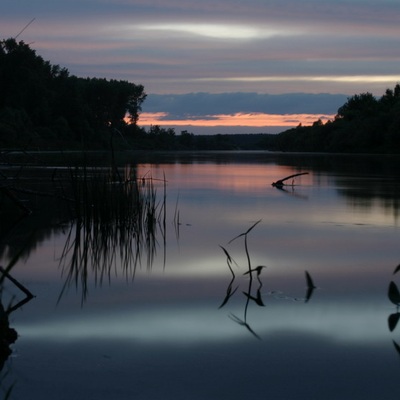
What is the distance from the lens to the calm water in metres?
3.82

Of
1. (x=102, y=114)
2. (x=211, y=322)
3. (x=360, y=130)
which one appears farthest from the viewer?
(x=102, y=114)

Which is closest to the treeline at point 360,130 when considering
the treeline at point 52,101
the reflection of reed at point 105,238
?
the treeline at point 52,101

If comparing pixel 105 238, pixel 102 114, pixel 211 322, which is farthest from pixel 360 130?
pixel 211 322

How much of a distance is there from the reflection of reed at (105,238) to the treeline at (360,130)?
5852cm

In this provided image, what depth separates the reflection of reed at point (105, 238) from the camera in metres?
6.84

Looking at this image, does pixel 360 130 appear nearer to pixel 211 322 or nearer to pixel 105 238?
pixel 105 238

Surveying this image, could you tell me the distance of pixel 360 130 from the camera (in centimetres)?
7425

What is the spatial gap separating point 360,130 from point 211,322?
71213 mm

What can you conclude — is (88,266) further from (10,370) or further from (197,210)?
(197,210)

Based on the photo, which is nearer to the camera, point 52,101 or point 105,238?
point 105,238

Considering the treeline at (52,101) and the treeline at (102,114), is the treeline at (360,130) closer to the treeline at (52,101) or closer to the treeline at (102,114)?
the treeline at (102,114)

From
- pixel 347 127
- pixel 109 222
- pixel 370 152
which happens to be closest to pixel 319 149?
pixel 347 127

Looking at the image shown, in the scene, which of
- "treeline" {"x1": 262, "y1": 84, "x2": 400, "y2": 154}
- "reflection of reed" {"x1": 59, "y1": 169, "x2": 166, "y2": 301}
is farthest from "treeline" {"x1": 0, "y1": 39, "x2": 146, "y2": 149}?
"reflection of reed" {"x1": 59, "y1": 169, "x2": 166, "y2": 301}

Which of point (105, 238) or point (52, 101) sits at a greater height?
point (52, 101)
